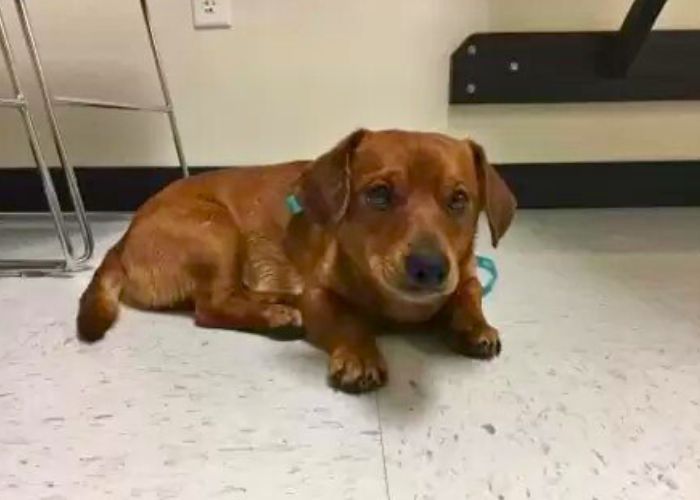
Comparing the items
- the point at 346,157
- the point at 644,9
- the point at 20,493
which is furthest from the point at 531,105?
the point at 20,493

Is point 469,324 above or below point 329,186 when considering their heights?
below

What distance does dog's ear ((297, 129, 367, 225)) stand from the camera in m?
1.30

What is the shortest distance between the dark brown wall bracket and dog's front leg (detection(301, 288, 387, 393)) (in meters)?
0.94

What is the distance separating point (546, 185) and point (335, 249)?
1.01 m

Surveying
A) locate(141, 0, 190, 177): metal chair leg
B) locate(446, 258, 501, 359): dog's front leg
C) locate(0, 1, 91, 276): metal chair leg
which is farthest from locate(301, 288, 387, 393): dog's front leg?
locate(141, 0, 190, 177): metal chair leg

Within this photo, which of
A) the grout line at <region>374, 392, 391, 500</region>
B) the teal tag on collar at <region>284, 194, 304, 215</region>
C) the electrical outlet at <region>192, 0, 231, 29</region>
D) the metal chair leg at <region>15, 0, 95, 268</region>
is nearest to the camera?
the grout line at <region>374, 392, 391, 500</region>

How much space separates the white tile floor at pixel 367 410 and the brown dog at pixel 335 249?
47mm

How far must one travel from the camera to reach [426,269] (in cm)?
115

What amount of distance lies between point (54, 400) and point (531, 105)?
4.72ft

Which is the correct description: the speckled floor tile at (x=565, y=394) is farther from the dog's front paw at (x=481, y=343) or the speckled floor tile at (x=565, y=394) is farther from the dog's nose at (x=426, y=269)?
the dog's nose at (x=426, y=269)

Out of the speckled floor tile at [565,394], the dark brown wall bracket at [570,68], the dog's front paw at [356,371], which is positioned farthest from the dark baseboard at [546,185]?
the dog's front paw at [356,371]

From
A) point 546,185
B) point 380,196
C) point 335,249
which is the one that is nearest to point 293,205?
point 335,249

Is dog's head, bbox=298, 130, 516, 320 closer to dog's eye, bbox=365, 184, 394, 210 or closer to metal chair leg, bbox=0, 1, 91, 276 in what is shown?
dog's eye, bbox=365, 184, 394, 210

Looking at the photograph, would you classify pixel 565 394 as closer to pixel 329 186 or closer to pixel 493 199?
pixel 493 199
